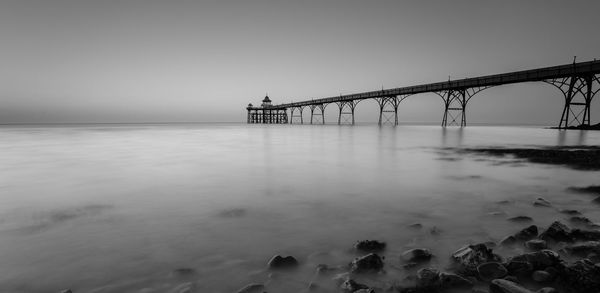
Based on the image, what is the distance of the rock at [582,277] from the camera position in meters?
2.07

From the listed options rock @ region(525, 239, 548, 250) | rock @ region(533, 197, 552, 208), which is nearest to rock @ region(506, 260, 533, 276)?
rock @ region(525, 239, 548, 250)

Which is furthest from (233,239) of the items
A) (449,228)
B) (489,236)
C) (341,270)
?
(489,236)

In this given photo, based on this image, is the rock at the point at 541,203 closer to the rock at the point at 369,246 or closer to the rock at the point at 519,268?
the rock at the point at 519,268

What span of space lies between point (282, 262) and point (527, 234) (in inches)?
95.8

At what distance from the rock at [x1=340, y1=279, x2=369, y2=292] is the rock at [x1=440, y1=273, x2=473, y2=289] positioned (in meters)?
0.54

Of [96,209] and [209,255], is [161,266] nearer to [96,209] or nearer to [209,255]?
[209,255]

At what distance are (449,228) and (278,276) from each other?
2116 millimetres

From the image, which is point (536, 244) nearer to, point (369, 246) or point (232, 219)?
point (369, 246)

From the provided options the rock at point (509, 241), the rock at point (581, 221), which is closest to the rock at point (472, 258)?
the rock at point (509, 241)

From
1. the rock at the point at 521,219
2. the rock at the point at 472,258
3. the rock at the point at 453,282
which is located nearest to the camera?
the rock at the point at 453,282

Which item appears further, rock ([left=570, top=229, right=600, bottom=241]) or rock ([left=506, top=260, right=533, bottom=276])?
rock ([left=570, top=229, right=600, bottom=241])

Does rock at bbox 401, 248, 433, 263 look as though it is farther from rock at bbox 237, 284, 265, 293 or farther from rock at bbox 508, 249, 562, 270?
rock at bbox 237, 284, 265, 293

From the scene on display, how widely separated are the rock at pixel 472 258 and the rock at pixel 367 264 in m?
0.61

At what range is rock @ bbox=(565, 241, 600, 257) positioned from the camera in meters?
2.66
